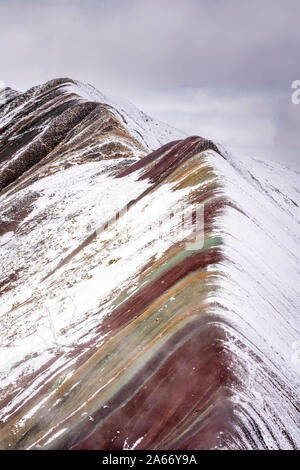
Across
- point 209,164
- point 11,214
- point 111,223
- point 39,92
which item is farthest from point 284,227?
point 39,92

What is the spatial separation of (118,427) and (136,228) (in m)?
11.4

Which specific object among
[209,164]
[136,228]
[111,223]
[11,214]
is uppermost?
[209,164]

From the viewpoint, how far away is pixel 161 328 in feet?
25.9

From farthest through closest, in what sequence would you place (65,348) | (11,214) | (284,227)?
(11,214) → (284,227) → (65,348)

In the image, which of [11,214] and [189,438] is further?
[11,214]

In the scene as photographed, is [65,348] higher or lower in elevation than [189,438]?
lower

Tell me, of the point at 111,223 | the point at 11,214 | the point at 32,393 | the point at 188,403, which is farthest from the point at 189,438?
the point at 11,214

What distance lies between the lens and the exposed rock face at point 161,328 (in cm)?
595

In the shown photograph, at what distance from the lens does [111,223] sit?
21812 millimetres

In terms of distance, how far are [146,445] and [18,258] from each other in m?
21.2

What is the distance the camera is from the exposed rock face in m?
5.95

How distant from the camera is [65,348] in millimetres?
10609
